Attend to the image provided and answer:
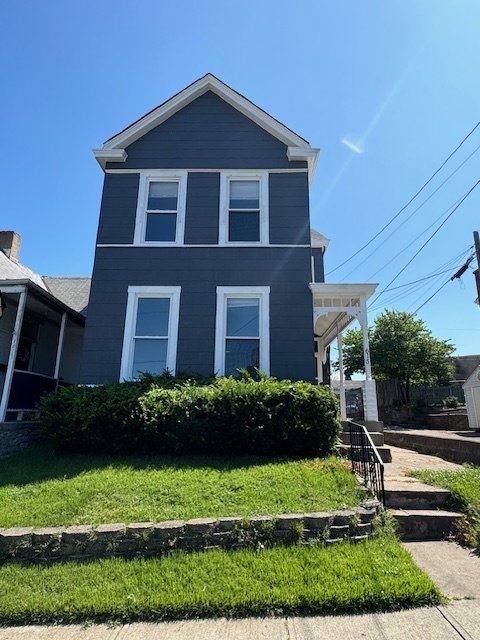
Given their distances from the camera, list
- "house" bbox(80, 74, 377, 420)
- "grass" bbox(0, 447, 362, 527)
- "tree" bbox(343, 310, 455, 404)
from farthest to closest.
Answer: "tree" bbox(343, 310, 455, 404)
"house" bbox(80, 74, 377, 420)
"grass" bbox(0, 447, 362, 527)

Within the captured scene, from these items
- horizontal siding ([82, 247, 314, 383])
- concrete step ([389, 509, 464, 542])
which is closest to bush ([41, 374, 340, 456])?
horizontal siding ([82, 247, 314, 383])

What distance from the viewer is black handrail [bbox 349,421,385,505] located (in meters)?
5.10

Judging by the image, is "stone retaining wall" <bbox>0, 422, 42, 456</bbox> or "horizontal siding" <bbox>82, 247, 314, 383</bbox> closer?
"stone retaining wall" <bbox>0, 422, 42, 456</bbox>

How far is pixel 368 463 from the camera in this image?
20.4ft

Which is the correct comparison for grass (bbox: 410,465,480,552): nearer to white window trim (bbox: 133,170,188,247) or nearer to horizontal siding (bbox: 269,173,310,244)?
horizontal siding (bbox: 269,173,310,244)

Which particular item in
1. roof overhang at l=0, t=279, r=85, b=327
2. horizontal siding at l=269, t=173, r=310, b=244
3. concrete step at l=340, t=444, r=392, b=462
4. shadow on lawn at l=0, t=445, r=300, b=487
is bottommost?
shadow on lawn at l=0, t=445, r=300, b=487

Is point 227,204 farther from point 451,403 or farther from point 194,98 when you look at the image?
point 451,403

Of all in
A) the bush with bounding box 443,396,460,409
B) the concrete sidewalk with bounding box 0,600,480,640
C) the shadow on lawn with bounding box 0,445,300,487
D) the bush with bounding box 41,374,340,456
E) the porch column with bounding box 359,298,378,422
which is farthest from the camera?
the bush with bounding box 443,396,460,409

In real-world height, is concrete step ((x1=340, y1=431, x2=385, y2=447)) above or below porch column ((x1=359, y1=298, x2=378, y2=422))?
below

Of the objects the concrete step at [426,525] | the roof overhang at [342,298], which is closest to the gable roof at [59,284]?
the roof overhang at [342,298]

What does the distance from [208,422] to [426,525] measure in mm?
3411

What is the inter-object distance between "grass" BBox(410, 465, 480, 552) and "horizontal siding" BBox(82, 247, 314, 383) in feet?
10.7

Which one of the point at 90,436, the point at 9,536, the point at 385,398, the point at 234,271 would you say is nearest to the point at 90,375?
the point at 90,436

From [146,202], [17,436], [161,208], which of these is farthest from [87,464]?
[146,202]
